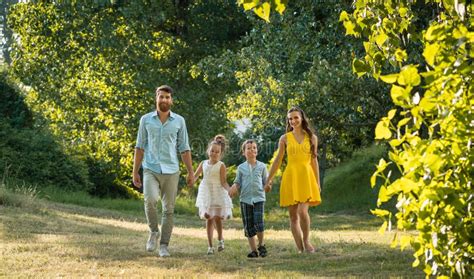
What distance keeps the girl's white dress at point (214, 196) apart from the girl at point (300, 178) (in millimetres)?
792

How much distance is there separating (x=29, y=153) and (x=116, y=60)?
4028 millimetres

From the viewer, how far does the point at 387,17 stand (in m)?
6.31

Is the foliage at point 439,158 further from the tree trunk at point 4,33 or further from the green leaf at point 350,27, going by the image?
the tree trunk at point 4,33

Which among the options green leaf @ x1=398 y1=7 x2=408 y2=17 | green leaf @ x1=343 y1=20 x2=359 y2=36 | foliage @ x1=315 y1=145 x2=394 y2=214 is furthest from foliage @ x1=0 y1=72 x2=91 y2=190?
green leaf @ x1=398 y1=7 x2=408 y2=17

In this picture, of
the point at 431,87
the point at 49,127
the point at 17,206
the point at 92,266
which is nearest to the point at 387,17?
the point at 431,87

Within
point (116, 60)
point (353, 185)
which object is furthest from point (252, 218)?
point (353, 185)

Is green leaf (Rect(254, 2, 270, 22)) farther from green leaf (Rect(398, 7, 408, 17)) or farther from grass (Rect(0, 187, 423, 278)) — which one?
grass (Rect(0, 187, 423, 278))

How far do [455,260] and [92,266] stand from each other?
19.7 ft

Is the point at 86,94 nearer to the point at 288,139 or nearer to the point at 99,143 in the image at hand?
the point at 99,143

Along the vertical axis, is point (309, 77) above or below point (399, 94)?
above

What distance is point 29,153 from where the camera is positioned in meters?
24.3

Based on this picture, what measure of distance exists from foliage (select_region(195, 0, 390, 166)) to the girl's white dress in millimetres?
6269

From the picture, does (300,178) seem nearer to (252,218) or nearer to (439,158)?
(252,218)

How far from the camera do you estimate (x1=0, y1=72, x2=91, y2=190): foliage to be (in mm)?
23969
